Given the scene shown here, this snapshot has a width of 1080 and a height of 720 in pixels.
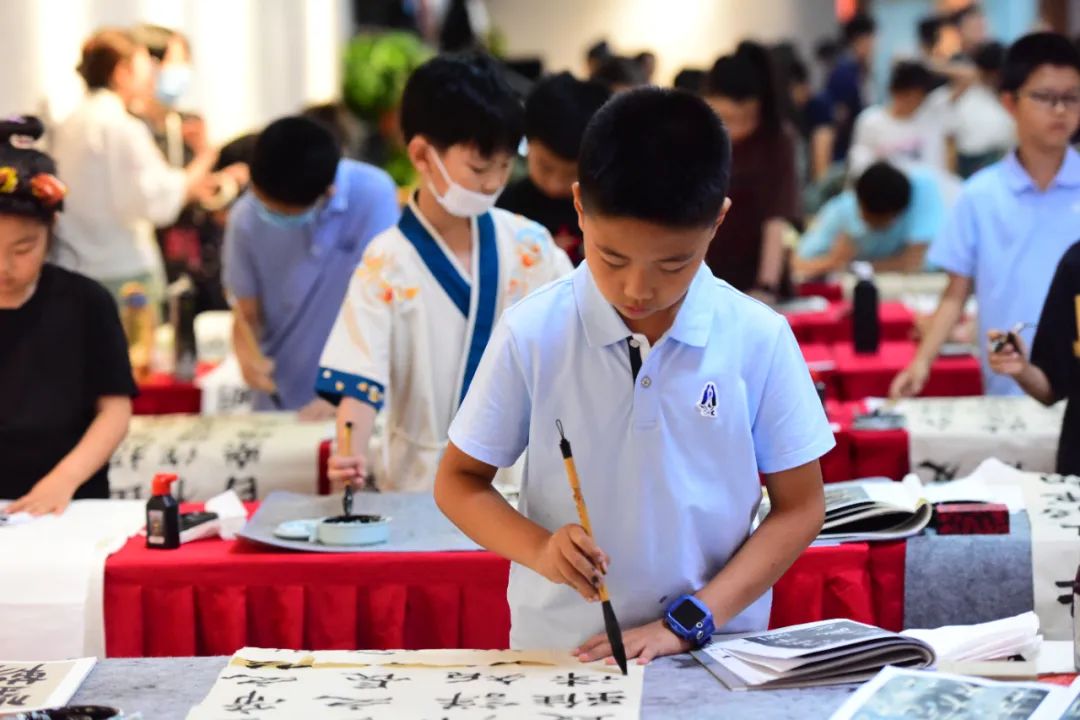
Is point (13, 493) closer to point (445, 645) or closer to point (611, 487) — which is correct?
point (445, 645)

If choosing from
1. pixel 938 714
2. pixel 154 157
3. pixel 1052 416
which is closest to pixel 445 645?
pixel 938 714

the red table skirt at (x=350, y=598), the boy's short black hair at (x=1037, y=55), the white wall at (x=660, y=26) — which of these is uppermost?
the white wall at (x=660, y=26)

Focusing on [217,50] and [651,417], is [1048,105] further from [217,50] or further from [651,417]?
[217,50]

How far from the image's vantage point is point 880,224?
5.89 metres

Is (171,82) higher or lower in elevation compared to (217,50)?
lower

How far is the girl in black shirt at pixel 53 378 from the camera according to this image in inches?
113

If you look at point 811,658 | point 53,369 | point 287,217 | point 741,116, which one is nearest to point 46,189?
point 53,369

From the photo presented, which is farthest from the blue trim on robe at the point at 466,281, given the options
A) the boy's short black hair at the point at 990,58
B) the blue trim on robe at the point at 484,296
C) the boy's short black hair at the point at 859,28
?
the boy's short black hair at the point at 859,28

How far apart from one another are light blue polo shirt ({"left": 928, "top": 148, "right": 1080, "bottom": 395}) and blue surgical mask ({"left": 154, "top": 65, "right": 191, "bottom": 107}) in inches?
115

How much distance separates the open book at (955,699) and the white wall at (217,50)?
406cm

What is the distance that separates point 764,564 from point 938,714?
295 millimetres

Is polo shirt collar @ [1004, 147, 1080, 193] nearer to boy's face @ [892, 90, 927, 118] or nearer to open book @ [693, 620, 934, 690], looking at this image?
open book @ [693, 620, 934, 690]

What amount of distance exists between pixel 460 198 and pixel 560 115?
751 millimetres

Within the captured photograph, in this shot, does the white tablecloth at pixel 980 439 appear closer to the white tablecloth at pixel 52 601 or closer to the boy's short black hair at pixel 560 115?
the boy's short black hair at pixel 560 115
